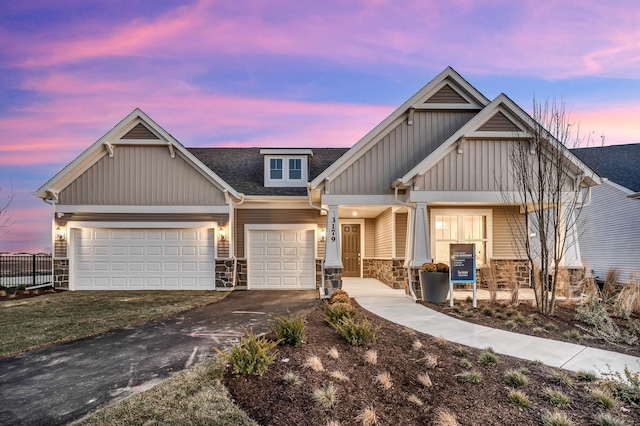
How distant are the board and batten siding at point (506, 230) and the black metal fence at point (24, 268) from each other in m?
17.9

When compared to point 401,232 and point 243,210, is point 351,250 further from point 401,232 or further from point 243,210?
point 243,210

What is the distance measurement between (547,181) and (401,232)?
15.9ft

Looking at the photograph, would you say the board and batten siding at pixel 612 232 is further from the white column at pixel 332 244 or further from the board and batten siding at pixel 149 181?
the board and batten siding at pixel 149 181

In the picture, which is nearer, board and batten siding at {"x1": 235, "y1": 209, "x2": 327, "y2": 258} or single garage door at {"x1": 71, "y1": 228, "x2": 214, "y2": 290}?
single garage door at {"x1": 71, "y1": 228, "x2": 214, "y2": 290}

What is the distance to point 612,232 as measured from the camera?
15.5 m

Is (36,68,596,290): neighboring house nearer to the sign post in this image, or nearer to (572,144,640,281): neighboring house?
the sign post

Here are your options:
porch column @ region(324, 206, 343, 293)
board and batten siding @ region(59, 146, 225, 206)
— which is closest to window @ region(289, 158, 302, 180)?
board and batten siding @ region(59, 146, 225, 206)

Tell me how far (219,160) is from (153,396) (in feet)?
44.5

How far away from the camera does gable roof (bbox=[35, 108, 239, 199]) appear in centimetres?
1286

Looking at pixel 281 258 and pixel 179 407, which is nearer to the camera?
pixel 179 407

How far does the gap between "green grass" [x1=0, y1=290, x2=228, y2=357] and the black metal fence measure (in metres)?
4.09

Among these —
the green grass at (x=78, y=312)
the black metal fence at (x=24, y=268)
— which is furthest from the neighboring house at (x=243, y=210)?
the black metal fence at (x=24, y=268)

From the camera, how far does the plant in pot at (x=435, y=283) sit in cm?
936

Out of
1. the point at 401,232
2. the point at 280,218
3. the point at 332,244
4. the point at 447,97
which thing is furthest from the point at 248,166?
the point at 447,97
